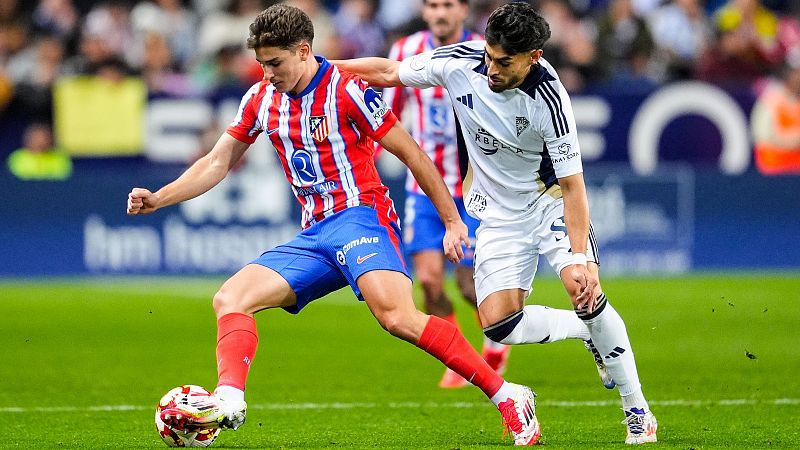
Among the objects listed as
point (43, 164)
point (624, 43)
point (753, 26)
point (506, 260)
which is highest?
point (506, 260)

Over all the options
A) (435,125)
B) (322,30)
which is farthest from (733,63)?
(435,125)

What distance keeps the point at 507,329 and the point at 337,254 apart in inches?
37.6

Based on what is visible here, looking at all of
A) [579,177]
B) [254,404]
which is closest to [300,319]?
[254,404]

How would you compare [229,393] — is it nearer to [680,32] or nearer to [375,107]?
[375,107]

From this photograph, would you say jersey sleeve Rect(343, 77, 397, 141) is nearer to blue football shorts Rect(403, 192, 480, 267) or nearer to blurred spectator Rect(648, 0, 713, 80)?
blue football shorts Rect(403, 192, 480, 267)

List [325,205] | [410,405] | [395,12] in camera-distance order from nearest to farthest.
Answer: [325,205] → [410,405] → [395,12]

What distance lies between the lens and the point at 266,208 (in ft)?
54.0

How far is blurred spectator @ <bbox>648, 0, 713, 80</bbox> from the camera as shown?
61.7ft

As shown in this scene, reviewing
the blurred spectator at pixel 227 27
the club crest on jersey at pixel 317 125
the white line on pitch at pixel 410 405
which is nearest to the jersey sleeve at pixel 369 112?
the club crest on jersey at pixel 317 125

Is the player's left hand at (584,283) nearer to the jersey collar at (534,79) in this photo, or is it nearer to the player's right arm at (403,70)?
the jersey collar at (534,79)

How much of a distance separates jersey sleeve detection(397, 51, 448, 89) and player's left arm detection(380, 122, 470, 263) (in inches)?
14.5

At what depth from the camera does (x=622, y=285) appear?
51.7 feet

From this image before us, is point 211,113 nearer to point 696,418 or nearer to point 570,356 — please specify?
point 570,356

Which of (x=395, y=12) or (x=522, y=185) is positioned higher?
(x=522, y=185)
